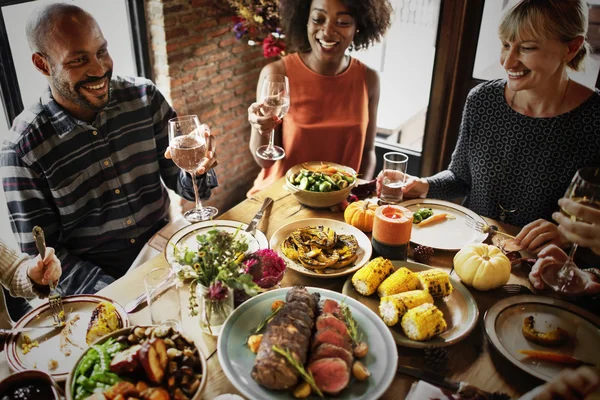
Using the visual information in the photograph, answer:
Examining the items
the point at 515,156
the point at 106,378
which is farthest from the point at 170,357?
the point at 515,156

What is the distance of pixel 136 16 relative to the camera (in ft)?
10.4

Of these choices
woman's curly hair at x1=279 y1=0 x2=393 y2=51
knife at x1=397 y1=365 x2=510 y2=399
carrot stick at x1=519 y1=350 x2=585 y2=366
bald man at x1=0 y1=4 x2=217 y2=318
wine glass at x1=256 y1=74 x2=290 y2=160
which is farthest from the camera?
woman's curly hair at x1=279 y1=0 x2=393 y2=51

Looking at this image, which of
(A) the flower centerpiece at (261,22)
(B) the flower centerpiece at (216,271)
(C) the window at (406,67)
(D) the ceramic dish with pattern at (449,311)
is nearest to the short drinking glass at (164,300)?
(B) the flower centerpiece at (216,271)

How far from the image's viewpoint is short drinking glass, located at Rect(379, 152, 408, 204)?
181 centimetres

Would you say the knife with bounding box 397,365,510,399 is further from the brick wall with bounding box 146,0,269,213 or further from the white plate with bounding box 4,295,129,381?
the brick wall with bounding box 146,0,269,213

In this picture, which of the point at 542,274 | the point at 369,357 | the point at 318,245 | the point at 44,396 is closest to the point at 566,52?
the point at 542,274

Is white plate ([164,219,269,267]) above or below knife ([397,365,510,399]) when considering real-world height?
above

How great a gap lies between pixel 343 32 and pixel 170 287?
1.74 meters

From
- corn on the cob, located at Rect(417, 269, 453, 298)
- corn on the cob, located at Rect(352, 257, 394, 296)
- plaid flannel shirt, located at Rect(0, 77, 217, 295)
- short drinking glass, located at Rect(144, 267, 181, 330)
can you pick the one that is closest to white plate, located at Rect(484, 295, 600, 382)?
corn on the cob, located at Rect(417, 269, 453, 298)

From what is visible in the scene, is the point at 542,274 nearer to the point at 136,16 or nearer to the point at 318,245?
the point at 318,245

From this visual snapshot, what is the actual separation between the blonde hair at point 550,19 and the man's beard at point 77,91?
168 cm

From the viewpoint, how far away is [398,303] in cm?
131

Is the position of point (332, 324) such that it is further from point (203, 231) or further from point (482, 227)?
point (482, 227)

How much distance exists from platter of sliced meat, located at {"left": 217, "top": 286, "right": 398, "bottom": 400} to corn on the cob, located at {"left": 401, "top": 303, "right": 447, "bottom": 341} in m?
0.08
